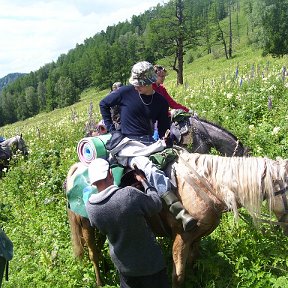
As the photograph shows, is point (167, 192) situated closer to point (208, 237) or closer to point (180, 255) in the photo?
point (180, 255)

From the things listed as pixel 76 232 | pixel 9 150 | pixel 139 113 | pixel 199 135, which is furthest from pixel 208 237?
pixel 9 150

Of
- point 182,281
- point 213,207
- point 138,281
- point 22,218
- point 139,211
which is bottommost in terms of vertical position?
point 22,218

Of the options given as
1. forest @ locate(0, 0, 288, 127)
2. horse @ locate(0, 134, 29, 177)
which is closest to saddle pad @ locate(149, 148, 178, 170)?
horse @ locate(0, 134, 29, 177)

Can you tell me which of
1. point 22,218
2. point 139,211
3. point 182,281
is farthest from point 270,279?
point 22,218

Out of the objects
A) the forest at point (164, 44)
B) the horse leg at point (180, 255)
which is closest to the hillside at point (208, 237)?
the horse leg at point (180, 255)

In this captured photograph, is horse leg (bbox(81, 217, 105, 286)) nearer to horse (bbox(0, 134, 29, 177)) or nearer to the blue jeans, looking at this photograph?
the blue jeans

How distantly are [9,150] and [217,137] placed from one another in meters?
7.81

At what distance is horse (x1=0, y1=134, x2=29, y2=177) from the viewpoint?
12.1 metres

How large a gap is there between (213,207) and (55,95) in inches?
4510

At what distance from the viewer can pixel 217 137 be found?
719 centimetres

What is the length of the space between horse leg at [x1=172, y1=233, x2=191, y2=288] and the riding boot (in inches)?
8.2

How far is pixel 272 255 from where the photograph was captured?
15.0 ft

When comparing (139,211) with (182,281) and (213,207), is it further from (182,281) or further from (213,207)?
(182,281)

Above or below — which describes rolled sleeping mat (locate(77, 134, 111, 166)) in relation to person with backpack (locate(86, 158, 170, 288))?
above
